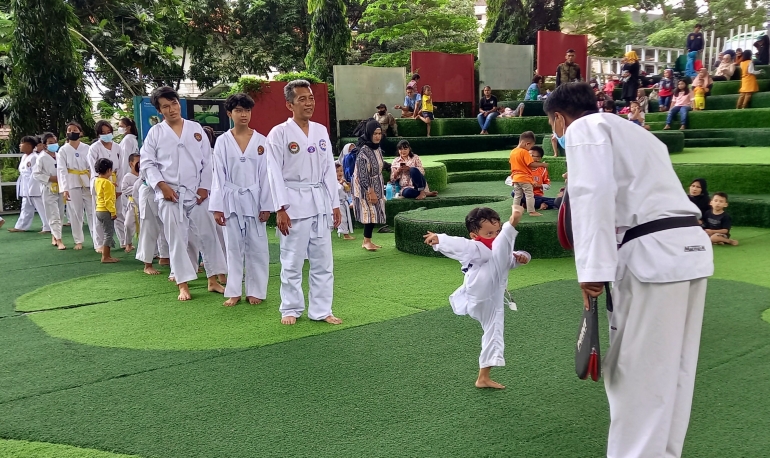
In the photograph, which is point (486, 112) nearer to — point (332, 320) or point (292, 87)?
Answer: point (292, 87)

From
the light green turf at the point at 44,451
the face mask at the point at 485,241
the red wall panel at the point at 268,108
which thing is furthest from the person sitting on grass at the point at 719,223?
the red wall panel at the point at 268,108

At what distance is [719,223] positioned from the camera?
7438 millimetres

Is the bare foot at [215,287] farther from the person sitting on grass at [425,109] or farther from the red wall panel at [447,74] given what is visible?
the red wall panel at [447,74]

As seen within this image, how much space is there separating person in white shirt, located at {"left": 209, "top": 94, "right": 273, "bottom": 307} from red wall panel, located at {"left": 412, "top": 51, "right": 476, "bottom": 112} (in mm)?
12509

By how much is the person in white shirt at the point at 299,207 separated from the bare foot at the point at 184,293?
4.30 feet

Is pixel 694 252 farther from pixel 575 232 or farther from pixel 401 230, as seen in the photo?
pixel 401 230

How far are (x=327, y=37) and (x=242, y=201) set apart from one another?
13.8m

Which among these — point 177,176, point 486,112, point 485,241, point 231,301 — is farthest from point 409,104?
point 485,241

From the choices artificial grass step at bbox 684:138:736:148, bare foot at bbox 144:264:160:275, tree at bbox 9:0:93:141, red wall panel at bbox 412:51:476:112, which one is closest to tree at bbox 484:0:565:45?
red wall panel at bbox 412:51:476:112

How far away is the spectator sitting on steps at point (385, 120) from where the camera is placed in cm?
1473

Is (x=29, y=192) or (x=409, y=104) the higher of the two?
(x=409, y=104)

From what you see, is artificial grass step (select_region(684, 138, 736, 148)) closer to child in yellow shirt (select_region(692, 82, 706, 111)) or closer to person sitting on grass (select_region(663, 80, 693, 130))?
person sitting on grass (select_region(663, 80, 693, 130))

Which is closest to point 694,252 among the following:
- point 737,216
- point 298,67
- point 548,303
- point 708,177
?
point 548,303

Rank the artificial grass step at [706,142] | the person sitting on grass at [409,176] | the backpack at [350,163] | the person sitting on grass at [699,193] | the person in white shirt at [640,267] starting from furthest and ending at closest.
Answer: the artificial grass step at [706,142] → the person sitting on grass at [409,176] → the backpack at [350,163] → the person sitting on grass at [699,193] → the person in white shirt at [640,267]
